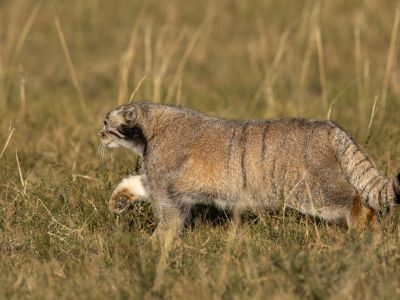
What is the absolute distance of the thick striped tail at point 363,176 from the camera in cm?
621

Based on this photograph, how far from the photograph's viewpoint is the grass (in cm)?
525

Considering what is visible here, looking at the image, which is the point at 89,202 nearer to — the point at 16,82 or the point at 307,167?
the point at 307,167

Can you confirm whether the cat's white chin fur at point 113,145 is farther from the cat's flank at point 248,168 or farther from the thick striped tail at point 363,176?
the thick striped tail at point 363,176

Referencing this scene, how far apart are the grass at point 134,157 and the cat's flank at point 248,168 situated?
7.1 inches

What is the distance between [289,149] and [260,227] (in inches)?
23.8

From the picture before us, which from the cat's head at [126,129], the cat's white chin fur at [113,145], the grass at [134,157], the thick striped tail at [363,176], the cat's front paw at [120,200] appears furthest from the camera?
the cat's white chin fur at [113,145]

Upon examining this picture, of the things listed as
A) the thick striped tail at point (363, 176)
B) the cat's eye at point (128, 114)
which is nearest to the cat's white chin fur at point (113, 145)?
the cat's eye at point (128, 114)

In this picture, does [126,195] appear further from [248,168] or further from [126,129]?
[248,168]

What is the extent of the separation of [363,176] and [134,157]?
118 inches

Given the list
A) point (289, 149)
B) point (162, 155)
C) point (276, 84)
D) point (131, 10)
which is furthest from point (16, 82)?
point (289, 149)

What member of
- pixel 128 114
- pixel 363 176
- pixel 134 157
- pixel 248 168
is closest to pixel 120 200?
pixel 128 114

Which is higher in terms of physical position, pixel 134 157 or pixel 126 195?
pixel 134 157

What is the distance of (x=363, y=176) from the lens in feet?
20.6

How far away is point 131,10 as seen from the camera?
1673 cm
